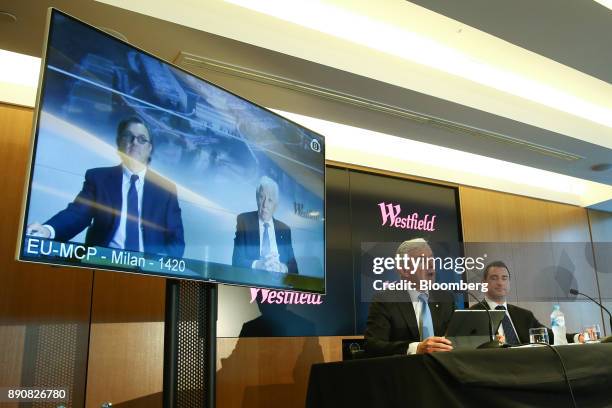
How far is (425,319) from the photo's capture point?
118 inches

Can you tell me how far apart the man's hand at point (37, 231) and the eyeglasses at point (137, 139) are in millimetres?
477

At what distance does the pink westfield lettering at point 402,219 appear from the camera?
16.6 ft

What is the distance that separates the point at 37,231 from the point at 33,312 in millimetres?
1688

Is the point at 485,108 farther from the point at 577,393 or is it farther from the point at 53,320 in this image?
the point at 53,320

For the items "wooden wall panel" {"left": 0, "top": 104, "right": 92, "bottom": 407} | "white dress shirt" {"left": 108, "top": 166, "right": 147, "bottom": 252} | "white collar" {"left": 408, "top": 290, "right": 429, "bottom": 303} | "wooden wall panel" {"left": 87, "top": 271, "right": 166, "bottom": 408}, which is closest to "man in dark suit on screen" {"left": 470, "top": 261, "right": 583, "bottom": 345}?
"white collar" {"left": 408, "top": 290, "right": 429, "bottom": 303}

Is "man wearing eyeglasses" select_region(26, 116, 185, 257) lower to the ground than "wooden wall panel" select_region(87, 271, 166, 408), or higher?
higher

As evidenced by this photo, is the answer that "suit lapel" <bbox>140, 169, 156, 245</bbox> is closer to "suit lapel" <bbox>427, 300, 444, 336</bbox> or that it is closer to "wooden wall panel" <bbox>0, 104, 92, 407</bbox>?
"wooden wall panel" <bbox>0, 104, 92, 407</bbox>

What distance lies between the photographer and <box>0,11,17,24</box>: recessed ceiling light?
2.59m

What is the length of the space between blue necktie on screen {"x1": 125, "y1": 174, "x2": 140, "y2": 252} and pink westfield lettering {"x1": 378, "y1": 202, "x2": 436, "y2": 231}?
3.34 m

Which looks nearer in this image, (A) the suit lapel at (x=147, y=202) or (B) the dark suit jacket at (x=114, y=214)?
(B) the dark suit jacket at (x=114, y=214)

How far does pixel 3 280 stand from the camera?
3.05 metres

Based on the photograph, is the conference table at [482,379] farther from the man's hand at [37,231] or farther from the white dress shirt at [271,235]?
the man's hand at [37,231]

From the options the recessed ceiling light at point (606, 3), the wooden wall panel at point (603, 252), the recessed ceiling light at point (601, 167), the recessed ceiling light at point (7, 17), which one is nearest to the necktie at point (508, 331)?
the recessed ceiling light at point (606, 3)

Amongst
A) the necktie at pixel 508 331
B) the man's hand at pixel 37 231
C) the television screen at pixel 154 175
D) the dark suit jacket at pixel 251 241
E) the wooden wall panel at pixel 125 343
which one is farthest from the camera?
the necktie at pixel 508 331
